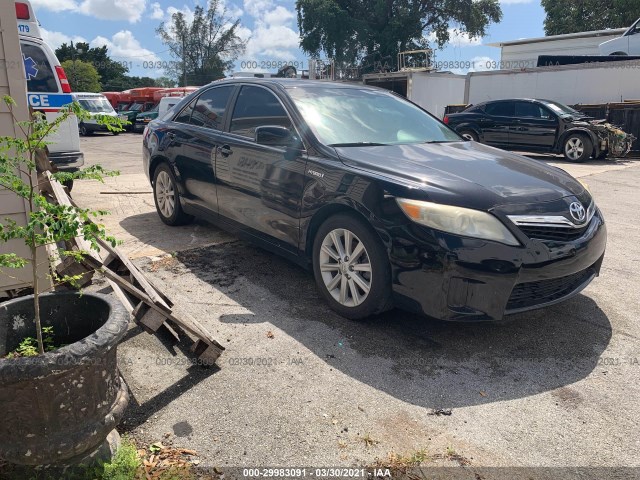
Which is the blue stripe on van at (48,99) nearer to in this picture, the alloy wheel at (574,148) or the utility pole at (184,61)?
the alloy wheel at (574,148)

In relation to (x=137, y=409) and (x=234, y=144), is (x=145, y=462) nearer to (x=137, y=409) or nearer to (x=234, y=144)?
(x=137, y=409)

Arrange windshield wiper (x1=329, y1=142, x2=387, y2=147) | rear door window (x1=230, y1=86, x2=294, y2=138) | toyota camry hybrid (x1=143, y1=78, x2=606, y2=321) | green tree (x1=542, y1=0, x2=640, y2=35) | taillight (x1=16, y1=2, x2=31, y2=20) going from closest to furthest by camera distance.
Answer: toyota camry hybrid (x1=143, y1=78, x2=606, y2=321), windshield wiper (x1=329, y1=142, x2=387, y2=147), rear door window (x1=230, y1=86, x2=294, y2=138), taillight (x1=16, y1=2, x2=31, y2=20), green tree (x1=542, y1=0, x2=640, y2=35)

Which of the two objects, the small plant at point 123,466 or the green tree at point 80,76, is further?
the green tree at point 80,76

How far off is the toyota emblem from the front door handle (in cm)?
278

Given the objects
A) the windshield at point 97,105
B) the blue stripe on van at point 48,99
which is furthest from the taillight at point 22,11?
the windshield at point 97,105

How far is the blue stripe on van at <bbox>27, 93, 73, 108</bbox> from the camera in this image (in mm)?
7027

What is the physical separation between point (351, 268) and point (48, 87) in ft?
19.1

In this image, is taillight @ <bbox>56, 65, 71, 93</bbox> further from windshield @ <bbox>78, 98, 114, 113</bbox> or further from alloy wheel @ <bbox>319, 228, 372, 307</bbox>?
windshield @ <bbox>78, 98, 114, 113</bbox>

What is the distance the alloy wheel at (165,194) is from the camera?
5.71 meters

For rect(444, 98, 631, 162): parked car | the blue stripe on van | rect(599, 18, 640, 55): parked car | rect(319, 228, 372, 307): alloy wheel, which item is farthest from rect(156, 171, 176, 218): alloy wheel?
rect(599, 18, 640, 55): parked car

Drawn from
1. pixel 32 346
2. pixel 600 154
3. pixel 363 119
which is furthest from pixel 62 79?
pixel 600 154

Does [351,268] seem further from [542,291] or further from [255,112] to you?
[255,112]

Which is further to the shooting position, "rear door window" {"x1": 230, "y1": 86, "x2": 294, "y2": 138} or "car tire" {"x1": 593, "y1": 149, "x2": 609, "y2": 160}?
"car tire" {"x1": 593, "y1": 149, "x2": 609, "y2": 160}

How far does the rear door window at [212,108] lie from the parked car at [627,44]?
705 inches
